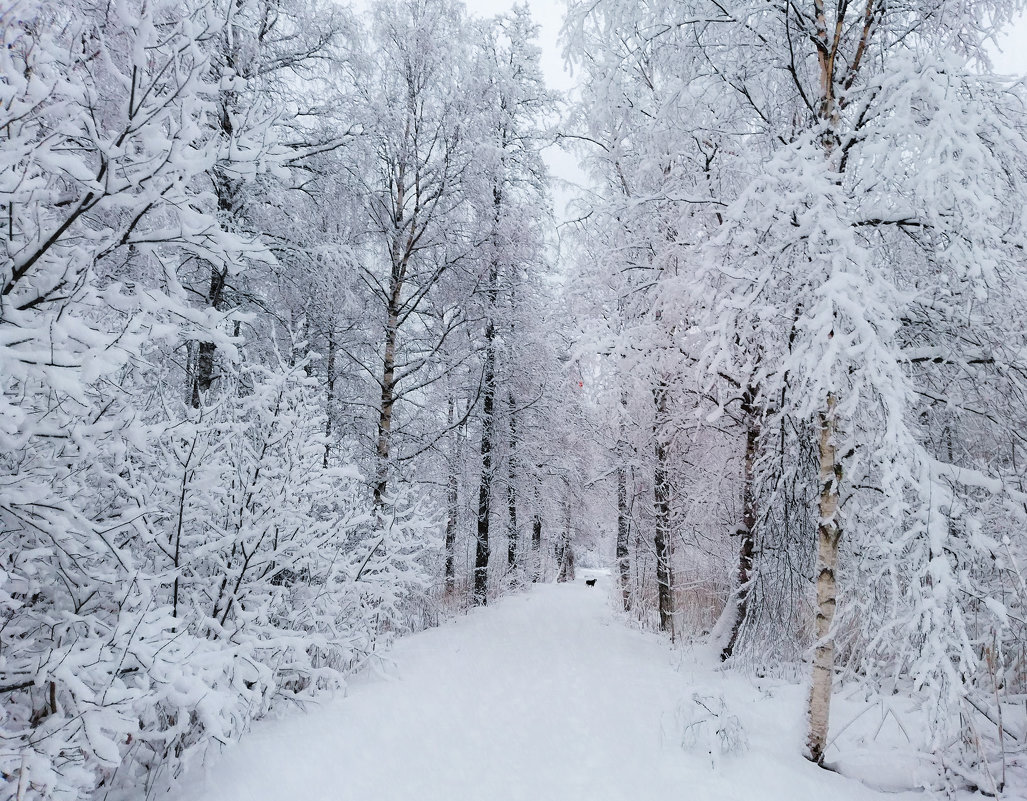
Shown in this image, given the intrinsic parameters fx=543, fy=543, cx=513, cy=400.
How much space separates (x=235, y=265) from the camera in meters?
2.74

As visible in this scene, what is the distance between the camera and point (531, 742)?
3965 mm

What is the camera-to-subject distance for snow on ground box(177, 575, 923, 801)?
10.3ft

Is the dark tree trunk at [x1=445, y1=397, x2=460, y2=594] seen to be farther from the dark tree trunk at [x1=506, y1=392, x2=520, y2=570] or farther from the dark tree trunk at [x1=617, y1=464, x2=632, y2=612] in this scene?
the dark tree trunk at [x1=617, y1=464, x2=632, y2=612]

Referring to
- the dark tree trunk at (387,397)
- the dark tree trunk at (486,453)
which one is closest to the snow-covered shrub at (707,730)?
the dark tree trunk at (387,397)

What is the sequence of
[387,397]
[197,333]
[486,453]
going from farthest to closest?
[486,453] < [387,397] < [197,333]

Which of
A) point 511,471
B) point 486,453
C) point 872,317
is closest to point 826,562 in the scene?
point 872,317

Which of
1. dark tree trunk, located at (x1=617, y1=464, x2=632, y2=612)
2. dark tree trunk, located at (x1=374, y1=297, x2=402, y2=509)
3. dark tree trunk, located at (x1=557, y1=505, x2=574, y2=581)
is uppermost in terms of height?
dark tree trunk, located at (x1=374, y1=297, x2=402, y2=509)

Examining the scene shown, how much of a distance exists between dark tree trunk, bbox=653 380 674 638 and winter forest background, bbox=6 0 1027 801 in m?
0.15

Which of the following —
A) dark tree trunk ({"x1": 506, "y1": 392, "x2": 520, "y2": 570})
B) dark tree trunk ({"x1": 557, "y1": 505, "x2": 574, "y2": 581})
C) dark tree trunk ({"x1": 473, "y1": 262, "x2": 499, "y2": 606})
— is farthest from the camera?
dark tree trunk ({"x1": 557, "y1": 505, "x2": 574, "y2": 581})

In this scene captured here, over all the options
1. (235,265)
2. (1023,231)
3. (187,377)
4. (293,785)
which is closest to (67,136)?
(235,265)

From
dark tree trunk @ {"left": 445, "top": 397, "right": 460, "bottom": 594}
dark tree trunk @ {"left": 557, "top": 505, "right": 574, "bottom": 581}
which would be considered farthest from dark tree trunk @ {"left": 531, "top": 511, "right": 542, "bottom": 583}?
dark tree trunk @ {"left": 445, "top": 397, "right": 460, "bottom": 594}

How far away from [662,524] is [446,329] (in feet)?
15.7

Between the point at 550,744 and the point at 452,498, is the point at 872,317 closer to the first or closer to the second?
the point at 550,744

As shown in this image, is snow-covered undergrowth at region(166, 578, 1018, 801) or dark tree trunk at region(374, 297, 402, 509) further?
dark tree trunk at region(374, 297, 402, 509)
